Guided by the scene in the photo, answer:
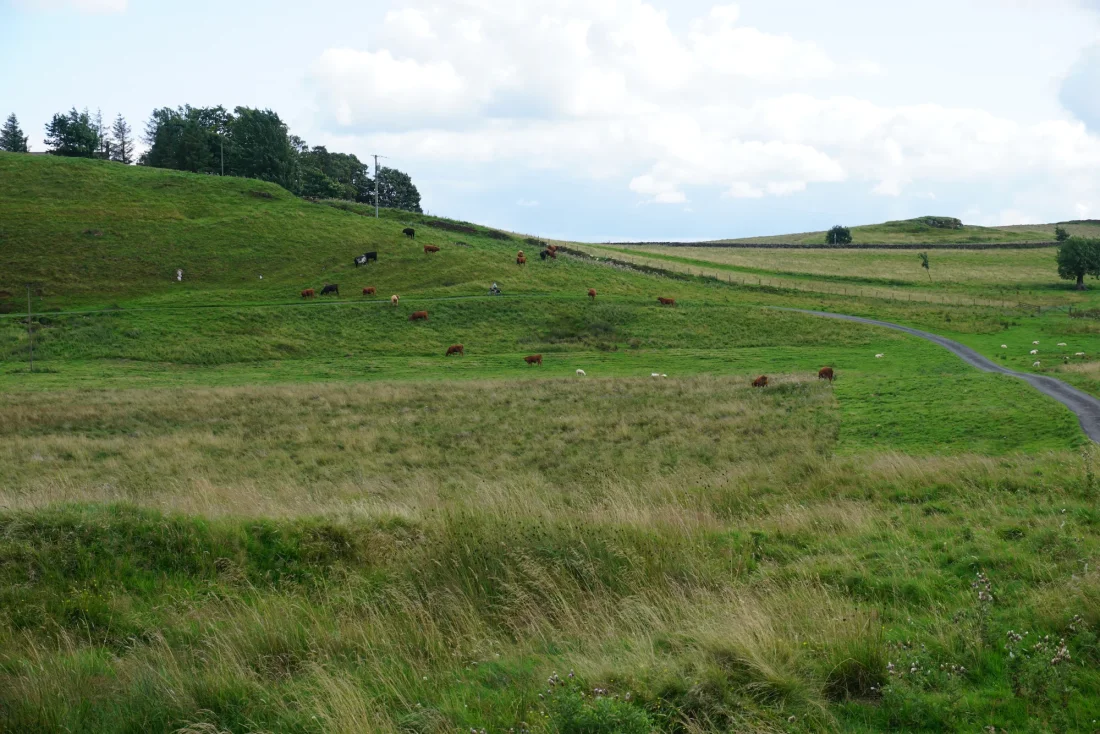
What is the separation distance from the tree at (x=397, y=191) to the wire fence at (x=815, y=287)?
198 feet

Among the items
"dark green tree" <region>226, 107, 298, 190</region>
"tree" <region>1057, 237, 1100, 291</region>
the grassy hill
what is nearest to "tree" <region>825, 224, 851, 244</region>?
the grassy hill

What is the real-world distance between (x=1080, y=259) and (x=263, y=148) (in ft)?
367

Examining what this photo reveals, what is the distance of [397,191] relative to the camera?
150500 millimetres

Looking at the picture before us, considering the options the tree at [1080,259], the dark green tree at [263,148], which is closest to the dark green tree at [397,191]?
the dark green tree at [263,148]

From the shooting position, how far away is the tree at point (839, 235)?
15488 cm

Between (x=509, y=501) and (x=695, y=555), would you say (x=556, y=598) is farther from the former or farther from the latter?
(x=509, y=501)

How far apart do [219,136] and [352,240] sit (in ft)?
227

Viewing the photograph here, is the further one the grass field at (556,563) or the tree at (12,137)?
the tree at (12,137)

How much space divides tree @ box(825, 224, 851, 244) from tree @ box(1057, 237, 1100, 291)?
61.7m

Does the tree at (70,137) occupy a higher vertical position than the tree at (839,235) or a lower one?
higher

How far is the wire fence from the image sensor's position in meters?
77.8

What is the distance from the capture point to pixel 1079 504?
34.1ft

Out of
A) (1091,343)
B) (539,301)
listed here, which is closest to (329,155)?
(539,301)

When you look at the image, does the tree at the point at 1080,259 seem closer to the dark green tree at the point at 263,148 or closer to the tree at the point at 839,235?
the tree at the point at 839,235
